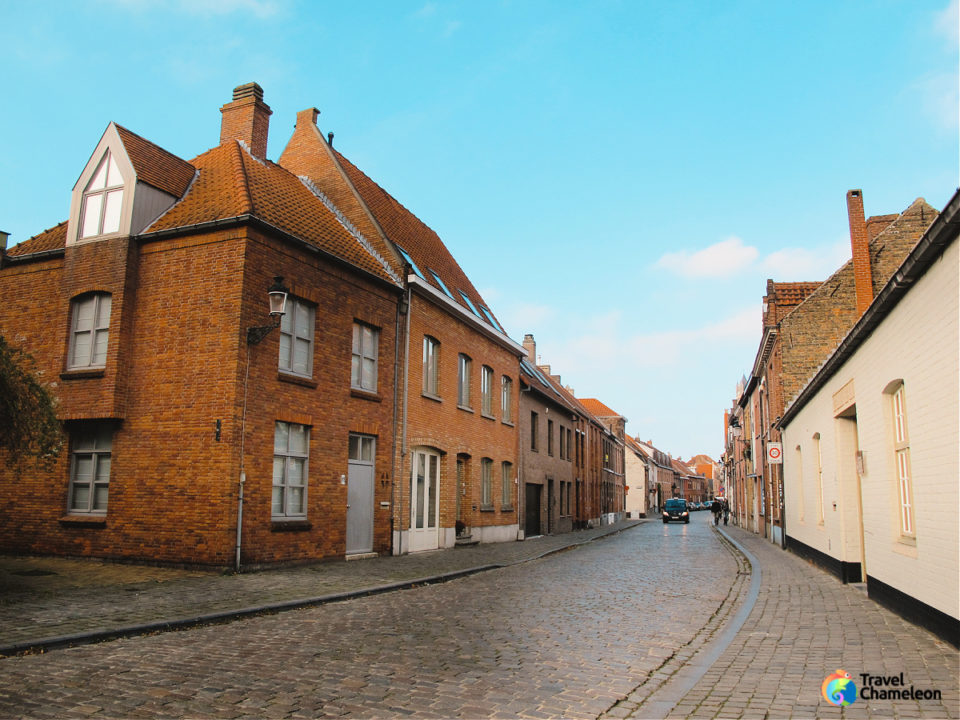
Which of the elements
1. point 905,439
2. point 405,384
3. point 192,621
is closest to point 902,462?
point 905,439

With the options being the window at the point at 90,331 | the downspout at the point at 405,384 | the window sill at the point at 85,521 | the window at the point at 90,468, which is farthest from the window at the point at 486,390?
the window sill at the point at 85,521

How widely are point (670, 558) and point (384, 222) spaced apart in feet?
38.2

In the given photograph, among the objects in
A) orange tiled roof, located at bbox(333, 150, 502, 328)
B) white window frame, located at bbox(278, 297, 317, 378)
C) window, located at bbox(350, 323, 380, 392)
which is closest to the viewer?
white window frame, located at bbox(278, 297, 317, 378)

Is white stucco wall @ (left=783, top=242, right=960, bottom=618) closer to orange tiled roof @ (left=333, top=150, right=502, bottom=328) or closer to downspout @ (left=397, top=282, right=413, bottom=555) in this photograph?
downspout @ (left=397, top=282, right=413, bottom=555)

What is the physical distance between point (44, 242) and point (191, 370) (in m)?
6.12

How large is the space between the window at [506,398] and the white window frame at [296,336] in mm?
10687

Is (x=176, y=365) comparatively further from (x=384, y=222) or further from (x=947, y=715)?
(x=947, y=715)

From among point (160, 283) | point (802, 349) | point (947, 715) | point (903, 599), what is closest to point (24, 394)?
point (160, 283)

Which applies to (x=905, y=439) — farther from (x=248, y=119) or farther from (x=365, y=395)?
(x=248, y=119)

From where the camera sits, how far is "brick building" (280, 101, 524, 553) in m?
18.3

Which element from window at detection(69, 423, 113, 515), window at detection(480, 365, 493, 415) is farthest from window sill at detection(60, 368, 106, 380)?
window at detection(480, 365, 493, 415)

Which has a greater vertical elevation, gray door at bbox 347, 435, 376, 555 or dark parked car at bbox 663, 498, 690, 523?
gray door at bbox 347, 435, 376, 555

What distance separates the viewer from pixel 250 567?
12.9 metres

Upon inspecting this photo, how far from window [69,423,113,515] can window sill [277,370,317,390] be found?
11.0 ft
